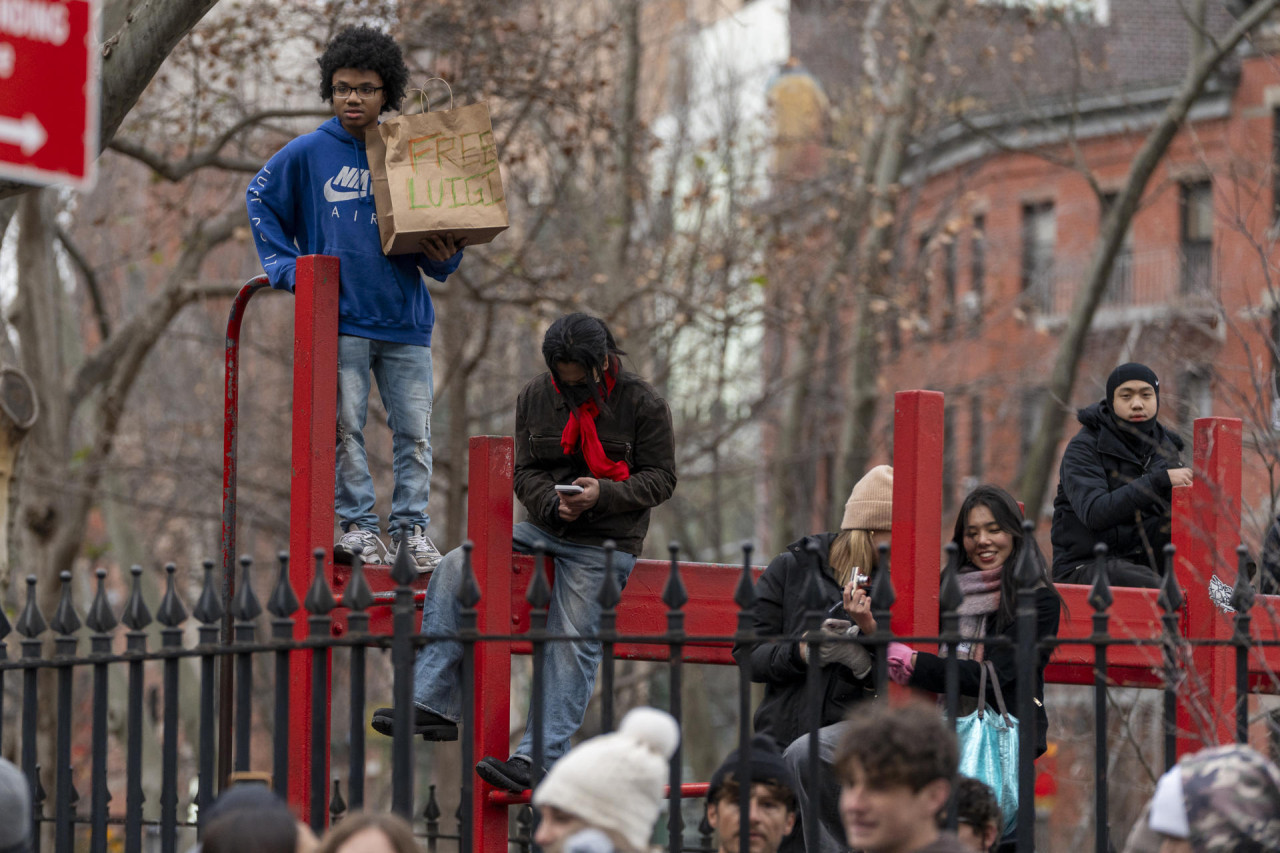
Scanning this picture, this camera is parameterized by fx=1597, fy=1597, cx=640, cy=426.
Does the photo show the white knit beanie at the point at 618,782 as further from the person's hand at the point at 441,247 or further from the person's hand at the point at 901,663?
the person's hand at the point at 441,247

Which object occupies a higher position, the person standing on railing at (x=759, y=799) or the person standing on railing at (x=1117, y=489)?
the person standing on railing at (x=1117, y=489)

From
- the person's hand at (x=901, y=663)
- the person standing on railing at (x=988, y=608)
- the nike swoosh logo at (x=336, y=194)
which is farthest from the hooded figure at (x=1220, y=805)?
the nike swoosh logo at (x=336, y=194)

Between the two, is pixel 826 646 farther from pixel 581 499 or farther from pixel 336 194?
pixel 336 194

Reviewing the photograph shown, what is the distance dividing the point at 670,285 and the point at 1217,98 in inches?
477

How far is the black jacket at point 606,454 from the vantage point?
559 cm

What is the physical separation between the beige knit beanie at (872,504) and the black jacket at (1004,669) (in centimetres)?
52

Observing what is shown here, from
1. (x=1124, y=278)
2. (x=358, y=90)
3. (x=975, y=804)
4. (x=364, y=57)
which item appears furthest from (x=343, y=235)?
(x=1124, y=278)

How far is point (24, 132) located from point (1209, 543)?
389 cm

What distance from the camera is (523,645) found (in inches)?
240

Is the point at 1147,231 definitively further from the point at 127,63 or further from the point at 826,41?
the point at 127,63

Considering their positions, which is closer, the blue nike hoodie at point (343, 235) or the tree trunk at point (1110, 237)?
the blue nike hoodie at point (343, 235)

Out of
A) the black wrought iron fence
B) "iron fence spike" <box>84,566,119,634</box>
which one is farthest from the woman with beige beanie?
"iron fence spike" <box>84,566,119,634</box>

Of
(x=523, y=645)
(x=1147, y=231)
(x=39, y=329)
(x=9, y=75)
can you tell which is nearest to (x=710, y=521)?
(x=1147, y=231)

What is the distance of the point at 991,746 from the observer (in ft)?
16.1
